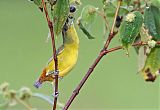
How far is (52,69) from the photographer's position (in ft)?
2.62

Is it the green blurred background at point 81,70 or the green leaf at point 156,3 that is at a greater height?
the green leaf at point 156,3

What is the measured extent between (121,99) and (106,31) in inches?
167

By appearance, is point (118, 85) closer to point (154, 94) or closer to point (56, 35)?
point (154, 94)

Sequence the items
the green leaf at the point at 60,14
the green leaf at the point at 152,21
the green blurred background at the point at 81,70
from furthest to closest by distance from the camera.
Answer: the green blurred background at the point at 81,70 → the green leaf at the point at 152,21 → the green leaf at the point at 60,14

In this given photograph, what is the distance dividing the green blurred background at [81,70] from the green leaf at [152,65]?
331 centimetres

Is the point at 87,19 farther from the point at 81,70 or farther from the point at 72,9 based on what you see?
the point at 81,70

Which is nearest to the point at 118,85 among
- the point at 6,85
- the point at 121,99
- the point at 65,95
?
the point at 121,99

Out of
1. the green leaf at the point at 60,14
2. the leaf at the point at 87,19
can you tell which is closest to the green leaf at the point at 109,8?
the leaf at the point at 87,19

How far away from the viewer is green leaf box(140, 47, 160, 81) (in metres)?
0.86

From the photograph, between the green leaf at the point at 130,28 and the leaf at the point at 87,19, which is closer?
the green leaf at the point at 130,28

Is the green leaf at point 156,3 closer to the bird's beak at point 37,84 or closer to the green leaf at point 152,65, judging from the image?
the green leaf at point 152,65

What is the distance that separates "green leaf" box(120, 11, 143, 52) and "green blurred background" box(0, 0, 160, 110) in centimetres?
345

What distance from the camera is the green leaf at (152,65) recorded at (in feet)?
2.83

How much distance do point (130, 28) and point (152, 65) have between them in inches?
5.7
